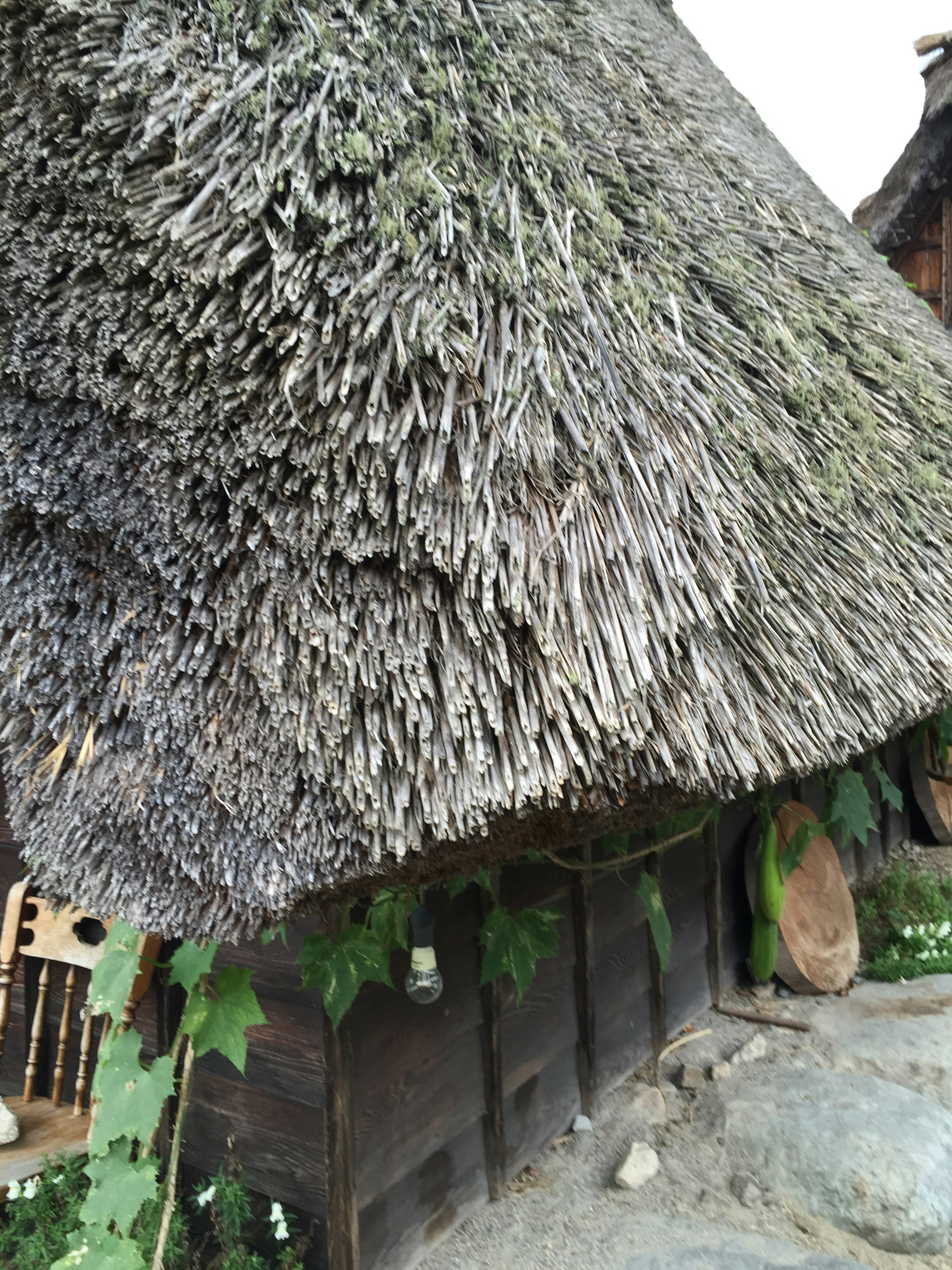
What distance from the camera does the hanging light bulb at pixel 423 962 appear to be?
5.87 feet

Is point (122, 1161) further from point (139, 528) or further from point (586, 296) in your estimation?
point (586, 296)

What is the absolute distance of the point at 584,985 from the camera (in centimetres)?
254

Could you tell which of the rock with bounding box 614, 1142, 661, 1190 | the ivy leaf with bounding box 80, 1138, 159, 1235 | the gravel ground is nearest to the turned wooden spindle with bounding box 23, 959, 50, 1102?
the ivy leaf with bounding box 80, 1138, 159, 1235

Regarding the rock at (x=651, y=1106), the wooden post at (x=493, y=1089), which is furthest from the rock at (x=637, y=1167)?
the wooden post at (x=493, y=1089)

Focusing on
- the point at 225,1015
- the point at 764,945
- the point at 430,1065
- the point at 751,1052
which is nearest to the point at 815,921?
the point at 764,945

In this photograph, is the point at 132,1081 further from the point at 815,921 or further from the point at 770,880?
the point at 815,921

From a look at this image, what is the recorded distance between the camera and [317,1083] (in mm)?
1756

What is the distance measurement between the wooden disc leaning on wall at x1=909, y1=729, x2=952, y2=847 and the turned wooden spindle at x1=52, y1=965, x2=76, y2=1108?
491cm

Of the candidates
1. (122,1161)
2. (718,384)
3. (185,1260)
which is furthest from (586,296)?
(185,1260)

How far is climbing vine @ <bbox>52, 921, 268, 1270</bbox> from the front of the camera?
4.85 ft

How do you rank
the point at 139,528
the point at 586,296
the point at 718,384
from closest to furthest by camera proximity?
the point at 139,528 < the point at 586,296 < the point at 718,384

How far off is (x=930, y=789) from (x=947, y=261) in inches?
183

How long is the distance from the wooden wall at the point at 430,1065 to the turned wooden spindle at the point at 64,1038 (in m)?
0.28

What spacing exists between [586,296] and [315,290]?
0.48 metres
